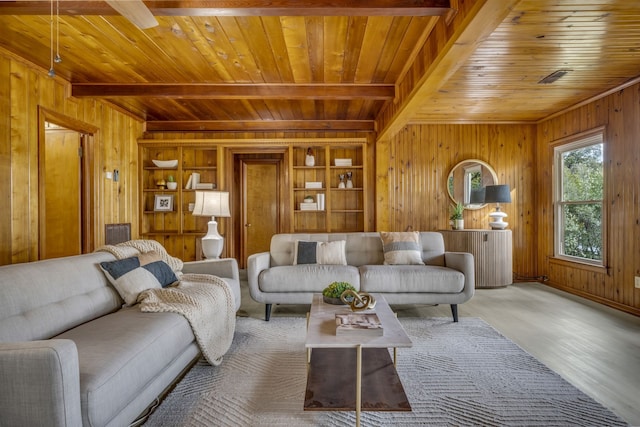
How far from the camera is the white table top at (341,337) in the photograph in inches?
61.4

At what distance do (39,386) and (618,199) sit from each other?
5.06m

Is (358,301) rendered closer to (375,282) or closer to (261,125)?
(375,282)

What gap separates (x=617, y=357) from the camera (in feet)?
7.80

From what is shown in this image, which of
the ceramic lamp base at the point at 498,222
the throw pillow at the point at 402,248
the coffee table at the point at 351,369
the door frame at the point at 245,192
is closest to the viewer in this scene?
the coffee table at the point at 351,369

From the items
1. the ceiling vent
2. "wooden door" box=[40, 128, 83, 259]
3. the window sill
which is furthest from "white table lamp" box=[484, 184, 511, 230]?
"wooden door" box=[40, 128, 83, 259]

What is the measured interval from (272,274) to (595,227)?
13.1 feet

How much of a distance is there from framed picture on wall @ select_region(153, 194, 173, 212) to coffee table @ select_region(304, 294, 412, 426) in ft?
13.2

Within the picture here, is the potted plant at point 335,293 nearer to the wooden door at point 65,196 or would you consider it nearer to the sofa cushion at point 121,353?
the sofa cushion at point 121,353

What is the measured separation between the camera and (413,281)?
3143 millimetres

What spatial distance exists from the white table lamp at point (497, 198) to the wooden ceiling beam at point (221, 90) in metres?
2.00

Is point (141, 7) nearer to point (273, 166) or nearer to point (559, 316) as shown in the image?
point (559, 316)

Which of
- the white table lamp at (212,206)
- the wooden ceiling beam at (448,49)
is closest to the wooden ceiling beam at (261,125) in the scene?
the wooden ceiling beam at (448,49)

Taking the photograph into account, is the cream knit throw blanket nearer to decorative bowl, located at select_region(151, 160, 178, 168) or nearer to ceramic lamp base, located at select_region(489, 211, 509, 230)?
decorative bowl, located at select_region(151, 160, 178, 168)

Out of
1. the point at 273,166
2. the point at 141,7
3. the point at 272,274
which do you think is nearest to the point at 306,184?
the point at 273,166
